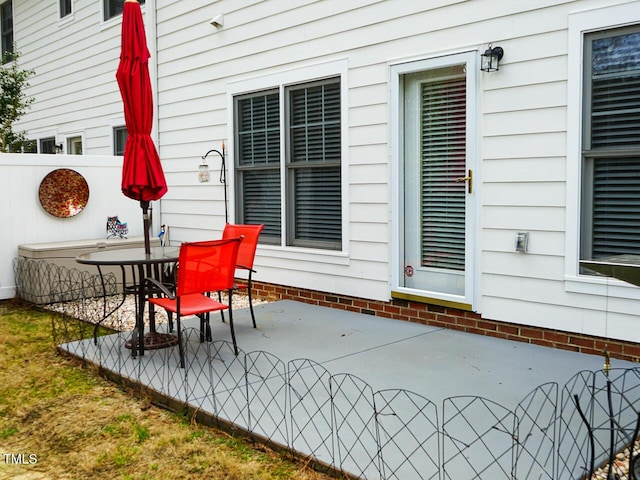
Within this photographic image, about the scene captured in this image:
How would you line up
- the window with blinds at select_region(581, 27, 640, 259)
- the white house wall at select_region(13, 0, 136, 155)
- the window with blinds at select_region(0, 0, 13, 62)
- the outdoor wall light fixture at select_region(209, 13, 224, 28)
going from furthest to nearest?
the window with blinds at select_region(0, 0, 13, 62) < the white house wall at select_region(13, 0, 136, 155) < the outdoor wall light fixture at select_region(209, 13, 224, 28) < the window with blinds at select_region(581, 27, 640, 259)

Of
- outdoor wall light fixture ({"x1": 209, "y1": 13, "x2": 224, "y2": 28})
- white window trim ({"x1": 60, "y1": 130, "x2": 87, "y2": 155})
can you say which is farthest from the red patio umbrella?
white window trim ({"x1": 60, "y1": 130, "x2": 87, "y2": 155})

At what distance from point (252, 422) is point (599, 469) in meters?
1.56

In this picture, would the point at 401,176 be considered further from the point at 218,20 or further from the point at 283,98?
the point at 218,20

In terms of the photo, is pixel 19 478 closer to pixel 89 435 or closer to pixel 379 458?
pixel 89 435

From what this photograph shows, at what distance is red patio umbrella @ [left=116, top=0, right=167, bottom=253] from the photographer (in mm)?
4105

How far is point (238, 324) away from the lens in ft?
17.1

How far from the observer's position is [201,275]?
3.98 meters

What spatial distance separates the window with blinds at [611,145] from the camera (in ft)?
12.6

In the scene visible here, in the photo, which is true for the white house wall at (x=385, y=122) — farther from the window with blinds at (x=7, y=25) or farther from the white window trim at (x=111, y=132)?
the window with blinds at (x=7, y=25)

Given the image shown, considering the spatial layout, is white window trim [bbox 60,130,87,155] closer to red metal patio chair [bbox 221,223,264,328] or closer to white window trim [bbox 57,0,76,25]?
white window trim [bbox 57,0,76,25]

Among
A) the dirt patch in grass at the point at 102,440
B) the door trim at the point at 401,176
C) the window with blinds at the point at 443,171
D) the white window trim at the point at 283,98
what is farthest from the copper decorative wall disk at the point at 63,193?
the window with blinds at the point at 443,171

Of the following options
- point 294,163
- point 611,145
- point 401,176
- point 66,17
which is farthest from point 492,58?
point 66,17

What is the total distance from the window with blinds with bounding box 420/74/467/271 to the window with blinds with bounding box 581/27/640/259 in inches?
38.3

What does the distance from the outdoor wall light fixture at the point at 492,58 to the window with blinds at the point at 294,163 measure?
160cm
